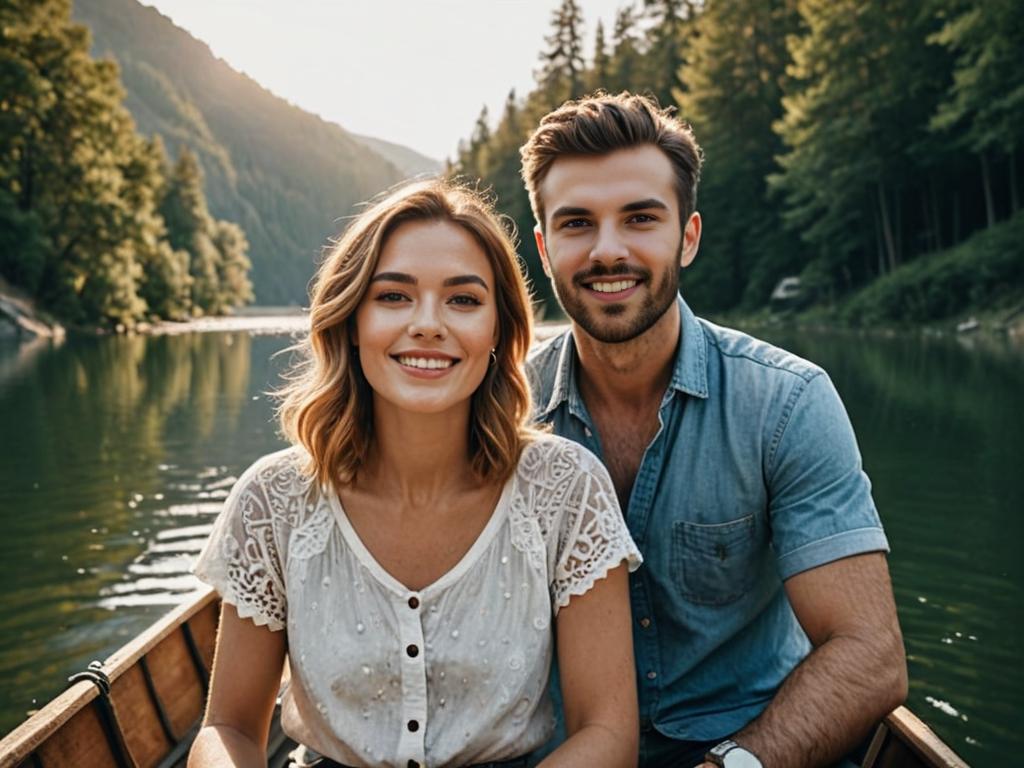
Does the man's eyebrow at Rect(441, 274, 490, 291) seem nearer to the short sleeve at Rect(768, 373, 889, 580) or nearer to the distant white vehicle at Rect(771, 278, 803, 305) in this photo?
the short sleeve at Rect(768, 373, 889, 580)

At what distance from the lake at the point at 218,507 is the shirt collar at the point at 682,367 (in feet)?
9.77

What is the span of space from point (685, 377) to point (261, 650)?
1471 millimetres

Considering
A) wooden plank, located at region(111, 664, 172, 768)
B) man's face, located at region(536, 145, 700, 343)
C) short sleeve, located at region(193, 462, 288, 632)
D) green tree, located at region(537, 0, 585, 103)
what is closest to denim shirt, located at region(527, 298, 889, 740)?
man's face, located at region(536, 145, 700, 343)

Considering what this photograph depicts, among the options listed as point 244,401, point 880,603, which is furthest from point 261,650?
point 244,401

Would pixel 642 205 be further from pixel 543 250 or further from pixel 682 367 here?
pixel 682 367

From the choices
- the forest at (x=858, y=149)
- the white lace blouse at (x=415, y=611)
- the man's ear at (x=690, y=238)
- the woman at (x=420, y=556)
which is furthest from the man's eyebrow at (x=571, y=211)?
the forest at (x=858, y=149)

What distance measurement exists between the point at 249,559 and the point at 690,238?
1.90 meters

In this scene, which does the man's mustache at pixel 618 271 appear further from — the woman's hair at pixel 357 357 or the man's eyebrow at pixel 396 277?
the man's eyebrow at pixel 396 277

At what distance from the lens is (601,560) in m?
2.39

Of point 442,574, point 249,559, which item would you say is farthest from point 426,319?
point 249,559

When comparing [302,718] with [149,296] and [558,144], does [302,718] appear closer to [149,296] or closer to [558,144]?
[558,144]

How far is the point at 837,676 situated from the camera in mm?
2553

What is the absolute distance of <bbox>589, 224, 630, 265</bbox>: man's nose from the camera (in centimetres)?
314

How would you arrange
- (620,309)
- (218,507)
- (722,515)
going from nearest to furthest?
(722,515) < (620,309) < (218,507)
